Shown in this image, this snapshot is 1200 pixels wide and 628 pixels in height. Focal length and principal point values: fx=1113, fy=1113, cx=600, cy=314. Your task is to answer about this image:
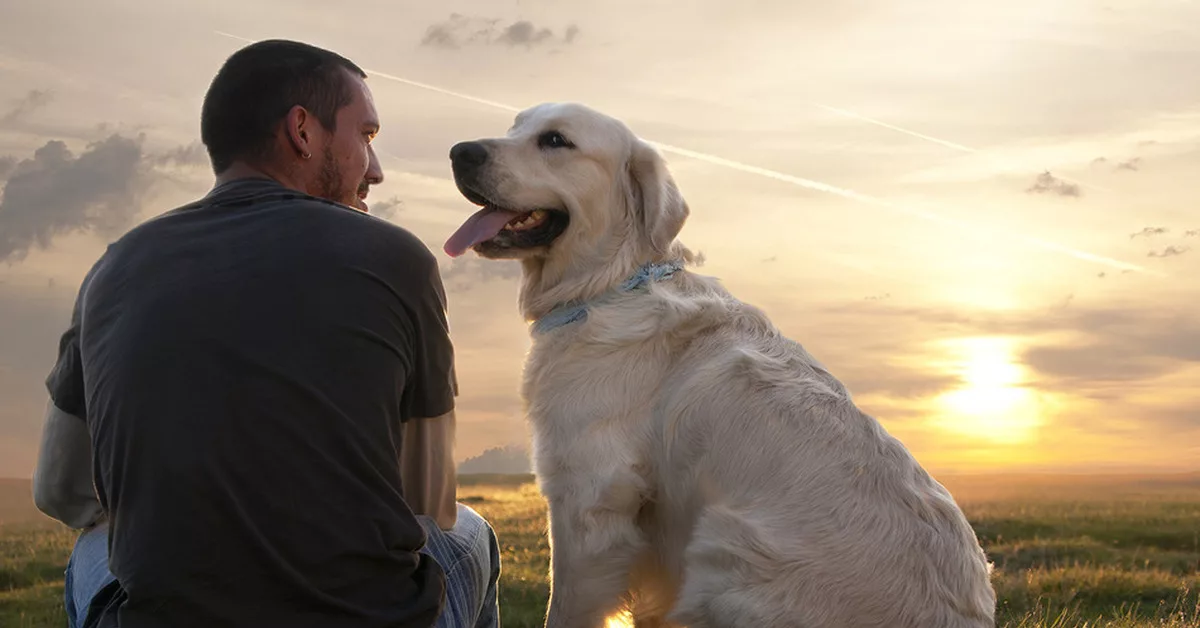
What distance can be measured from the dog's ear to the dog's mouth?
1.10 feet

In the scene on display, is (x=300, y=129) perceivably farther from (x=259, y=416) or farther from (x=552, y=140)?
(x=552, y=140)

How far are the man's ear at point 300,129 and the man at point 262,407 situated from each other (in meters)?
0.30

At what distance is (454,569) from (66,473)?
1.32 metres

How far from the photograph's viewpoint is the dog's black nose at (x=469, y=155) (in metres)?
4.74

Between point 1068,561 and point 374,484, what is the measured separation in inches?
345

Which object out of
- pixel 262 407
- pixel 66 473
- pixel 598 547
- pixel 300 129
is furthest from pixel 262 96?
pixel 598 547

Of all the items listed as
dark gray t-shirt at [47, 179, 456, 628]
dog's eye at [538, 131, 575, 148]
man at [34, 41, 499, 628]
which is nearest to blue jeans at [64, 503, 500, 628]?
man at [34, 41, 499, 628]

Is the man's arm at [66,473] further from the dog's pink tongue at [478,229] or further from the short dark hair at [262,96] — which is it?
the dog's pink tongue at [478,229]

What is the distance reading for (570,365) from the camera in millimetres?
4512

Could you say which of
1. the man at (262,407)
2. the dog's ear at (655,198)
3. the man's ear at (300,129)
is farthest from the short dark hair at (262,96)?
the dog's ear at (655,198)

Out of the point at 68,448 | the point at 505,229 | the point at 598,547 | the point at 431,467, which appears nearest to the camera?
the point at 431,467

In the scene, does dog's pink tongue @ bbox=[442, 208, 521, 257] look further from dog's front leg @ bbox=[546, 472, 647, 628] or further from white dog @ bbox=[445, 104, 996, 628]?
dog's front leg @ bbox=[546, 472, 647, 628]

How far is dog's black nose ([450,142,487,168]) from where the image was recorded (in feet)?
15.6

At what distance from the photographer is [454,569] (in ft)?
11.3
